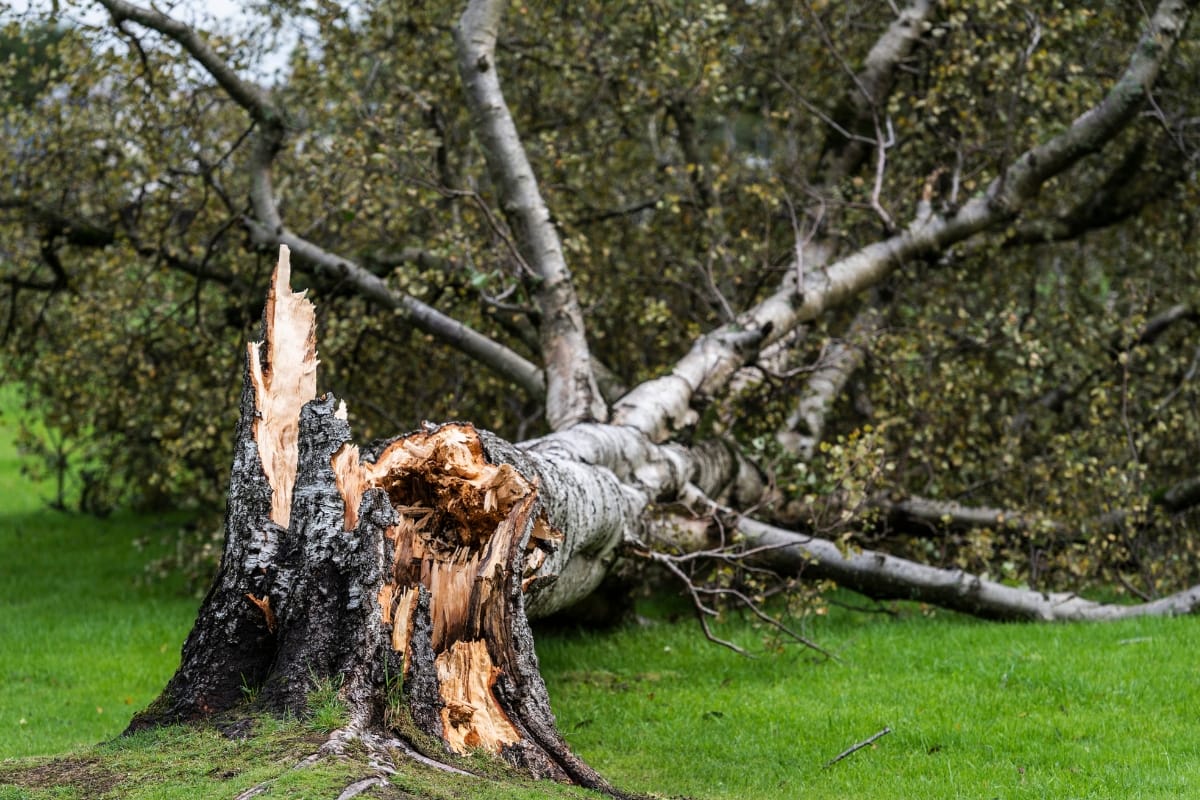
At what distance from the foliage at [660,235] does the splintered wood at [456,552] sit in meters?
4.34

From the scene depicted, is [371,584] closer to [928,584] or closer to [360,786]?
[360,786]

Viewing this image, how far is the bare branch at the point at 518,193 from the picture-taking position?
892cm

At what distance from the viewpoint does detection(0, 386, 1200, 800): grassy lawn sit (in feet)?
13.3

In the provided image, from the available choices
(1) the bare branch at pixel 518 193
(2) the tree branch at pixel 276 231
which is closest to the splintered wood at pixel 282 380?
(1) the bare branch at pixel 518 193

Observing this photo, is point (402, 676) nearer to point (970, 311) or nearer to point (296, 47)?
point (296, 47)

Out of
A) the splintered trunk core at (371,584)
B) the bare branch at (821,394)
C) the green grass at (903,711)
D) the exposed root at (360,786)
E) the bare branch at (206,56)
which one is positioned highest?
the bare branch at (206,56)

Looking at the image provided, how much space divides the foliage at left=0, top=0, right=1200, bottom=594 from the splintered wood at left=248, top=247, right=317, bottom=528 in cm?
385

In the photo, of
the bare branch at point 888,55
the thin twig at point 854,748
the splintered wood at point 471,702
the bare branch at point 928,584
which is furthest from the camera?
the bare branch at point 888,55

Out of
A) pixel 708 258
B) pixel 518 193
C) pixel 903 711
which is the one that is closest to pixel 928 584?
pixel 903 711

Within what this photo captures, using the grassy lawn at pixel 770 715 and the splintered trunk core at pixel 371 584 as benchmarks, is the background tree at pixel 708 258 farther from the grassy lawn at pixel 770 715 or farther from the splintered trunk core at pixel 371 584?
the splintered trunk core at pixel 371 584

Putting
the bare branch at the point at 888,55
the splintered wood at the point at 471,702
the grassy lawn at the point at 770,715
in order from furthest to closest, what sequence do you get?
the bare branch at the point at 888,55 → the splintered wood at the point at 471,702 → the grassy lawn at the point at 770,715

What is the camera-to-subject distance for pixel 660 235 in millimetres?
12531

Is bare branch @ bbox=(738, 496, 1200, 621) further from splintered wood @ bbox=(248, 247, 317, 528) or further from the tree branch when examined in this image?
splintered wood @ bbox=(248, 247, 317, 528)

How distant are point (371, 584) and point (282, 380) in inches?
48.5
